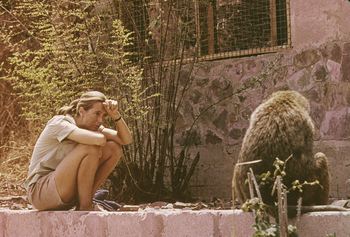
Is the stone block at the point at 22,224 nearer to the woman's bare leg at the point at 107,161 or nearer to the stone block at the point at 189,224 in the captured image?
the woman's bare leg at the point at 107,161

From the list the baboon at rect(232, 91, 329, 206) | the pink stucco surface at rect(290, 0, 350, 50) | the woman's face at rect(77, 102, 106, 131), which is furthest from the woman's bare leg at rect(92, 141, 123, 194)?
the pink stucco surface at rect(290, 0, 350, 50)

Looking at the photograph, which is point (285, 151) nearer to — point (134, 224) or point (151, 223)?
point (151, 223)

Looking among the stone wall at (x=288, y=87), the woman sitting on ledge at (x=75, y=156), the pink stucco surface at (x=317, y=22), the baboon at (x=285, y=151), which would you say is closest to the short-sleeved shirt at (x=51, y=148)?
the woman sitting on ledge at (x=75, y=156)

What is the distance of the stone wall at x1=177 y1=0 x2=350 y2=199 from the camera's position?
906 cm

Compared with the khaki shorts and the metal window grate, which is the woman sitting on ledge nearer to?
the khaki shorts

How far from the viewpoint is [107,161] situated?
705 cm

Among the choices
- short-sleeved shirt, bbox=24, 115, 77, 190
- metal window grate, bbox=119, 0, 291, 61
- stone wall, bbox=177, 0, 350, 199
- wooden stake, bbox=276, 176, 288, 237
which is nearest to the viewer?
wooden stake, bbox=276, 176, 288, 237

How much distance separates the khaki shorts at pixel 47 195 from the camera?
264 inches

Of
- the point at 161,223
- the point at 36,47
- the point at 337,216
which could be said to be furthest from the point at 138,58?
the point at 337,216

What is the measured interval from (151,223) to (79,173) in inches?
41.2

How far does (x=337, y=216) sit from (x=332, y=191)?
408cm

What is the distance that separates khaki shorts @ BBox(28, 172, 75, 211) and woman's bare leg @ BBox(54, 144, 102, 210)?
0.05 metres

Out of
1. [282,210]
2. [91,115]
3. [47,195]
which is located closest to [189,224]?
[282,210]

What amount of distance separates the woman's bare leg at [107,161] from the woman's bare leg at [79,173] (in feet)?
0.88
